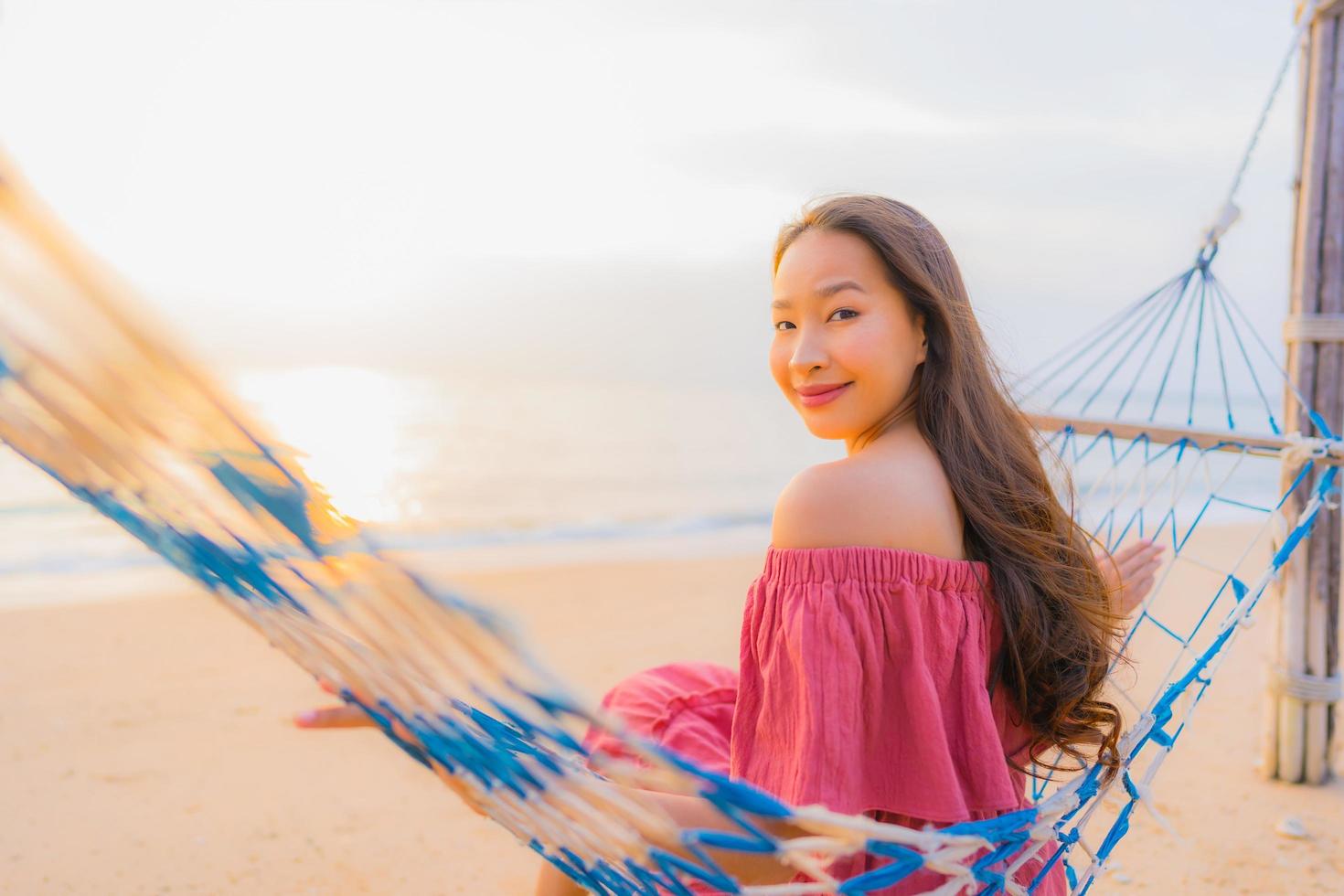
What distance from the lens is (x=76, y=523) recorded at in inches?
317

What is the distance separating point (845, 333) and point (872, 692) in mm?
498

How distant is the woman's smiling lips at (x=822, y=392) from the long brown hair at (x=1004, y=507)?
5.4 inches

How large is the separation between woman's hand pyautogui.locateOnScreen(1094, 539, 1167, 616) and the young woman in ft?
0.54

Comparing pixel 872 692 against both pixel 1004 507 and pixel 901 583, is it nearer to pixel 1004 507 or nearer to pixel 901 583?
pixel 901 583

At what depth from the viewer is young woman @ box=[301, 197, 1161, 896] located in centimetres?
119

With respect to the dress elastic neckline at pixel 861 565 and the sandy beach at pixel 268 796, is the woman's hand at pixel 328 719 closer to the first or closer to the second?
the sandy beach at pixel 268 796

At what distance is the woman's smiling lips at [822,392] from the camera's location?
140 cm

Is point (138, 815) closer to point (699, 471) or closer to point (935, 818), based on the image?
point (935, 818)

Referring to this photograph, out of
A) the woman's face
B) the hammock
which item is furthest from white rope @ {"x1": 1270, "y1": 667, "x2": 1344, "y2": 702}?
the woman's face

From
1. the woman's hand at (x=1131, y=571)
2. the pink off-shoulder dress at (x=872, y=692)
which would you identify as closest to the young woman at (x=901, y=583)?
the pink off-shoulder dress at (x=872, y=692)

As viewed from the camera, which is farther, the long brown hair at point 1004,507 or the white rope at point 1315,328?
the white rope at point 1315,328

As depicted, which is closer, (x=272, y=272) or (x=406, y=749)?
(x=406, y=749)

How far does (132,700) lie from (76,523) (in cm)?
549

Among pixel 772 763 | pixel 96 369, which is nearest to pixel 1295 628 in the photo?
pixel 772 763
